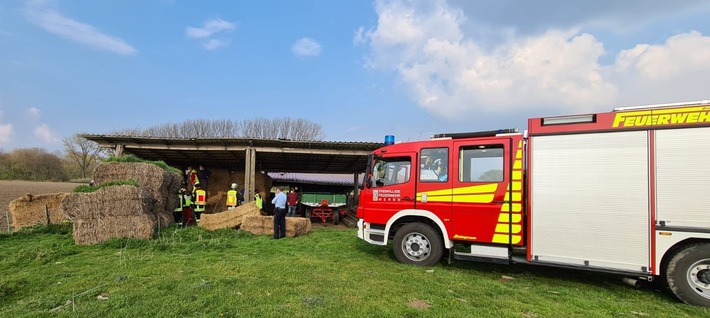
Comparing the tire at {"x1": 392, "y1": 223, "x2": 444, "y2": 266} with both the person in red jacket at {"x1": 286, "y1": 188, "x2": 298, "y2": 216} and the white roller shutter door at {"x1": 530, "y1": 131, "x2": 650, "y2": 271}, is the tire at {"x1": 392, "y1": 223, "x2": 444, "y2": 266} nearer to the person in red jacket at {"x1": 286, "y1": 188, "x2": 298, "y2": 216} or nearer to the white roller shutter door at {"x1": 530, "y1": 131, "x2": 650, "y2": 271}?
the white roller shutter door at {"x1": 530, "y1": 131, "x2": 650, "y2": 271}

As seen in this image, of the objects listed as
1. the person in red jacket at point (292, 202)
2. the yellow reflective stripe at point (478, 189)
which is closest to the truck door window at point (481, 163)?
the yellow reflective stripe at point (478, 189)

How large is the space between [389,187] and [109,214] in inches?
296

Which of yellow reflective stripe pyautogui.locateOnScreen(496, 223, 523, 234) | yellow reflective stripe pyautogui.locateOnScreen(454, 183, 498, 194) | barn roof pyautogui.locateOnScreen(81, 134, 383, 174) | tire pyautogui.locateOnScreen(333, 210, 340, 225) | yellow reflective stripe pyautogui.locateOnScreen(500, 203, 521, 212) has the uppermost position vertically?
barn roof pyautogui.locateOnScreen(81, 134, 383, 174)

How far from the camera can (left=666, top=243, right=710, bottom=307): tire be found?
549 cm

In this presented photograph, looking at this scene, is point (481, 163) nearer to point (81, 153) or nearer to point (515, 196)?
point (515, 196)

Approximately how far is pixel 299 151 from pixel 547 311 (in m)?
12.7

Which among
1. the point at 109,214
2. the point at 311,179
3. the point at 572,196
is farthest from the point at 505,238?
the point at 311,179

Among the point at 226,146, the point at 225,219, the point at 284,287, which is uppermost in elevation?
the point at 226,146

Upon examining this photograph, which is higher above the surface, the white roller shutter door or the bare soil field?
the white roller shutter door

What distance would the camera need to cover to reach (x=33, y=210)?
13.1 m

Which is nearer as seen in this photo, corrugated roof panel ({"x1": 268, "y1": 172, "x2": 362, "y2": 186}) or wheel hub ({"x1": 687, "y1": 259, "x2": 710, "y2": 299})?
wheel hub ({"x1": 687, "y1": 259, "x2": 710, "y2": 299})

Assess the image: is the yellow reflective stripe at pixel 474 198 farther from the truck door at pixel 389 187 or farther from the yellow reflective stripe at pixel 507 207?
the truck door at pixel 389 187

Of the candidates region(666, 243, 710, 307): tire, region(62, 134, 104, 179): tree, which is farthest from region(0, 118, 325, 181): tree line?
region(666, 243, 710, 307): tire

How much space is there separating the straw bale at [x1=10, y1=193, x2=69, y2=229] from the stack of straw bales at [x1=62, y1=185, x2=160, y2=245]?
4.32m
